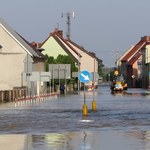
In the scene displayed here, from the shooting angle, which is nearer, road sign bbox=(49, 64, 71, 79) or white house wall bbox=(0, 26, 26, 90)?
road sign bbox=(49, 64, 71, 79)

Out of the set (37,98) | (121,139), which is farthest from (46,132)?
(37,98)

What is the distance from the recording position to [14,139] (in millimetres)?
20875

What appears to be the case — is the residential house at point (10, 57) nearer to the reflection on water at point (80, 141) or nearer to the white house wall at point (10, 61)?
the white house wall at point (10, 61)

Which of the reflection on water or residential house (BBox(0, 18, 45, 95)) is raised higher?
residential house (BBox(0, 18, 45, 95))

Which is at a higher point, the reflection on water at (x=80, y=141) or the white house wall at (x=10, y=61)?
the white house wall at (x=10, y=61)

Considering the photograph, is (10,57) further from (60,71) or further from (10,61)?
(60,71)

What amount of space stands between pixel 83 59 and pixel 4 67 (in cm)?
9085

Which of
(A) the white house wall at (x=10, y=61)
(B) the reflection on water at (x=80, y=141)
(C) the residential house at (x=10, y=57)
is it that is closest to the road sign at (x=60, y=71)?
(C) the residential house at (x=10, y=57)

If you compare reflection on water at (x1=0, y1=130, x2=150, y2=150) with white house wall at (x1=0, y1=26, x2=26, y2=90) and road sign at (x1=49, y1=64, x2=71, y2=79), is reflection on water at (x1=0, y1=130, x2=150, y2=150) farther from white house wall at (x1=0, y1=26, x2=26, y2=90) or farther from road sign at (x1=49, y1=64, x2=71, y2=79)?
white house wall at (x1=0, y1=26, x2=26, y2=90)

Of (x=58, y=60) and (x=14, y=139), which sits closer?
(x=14, y=139)

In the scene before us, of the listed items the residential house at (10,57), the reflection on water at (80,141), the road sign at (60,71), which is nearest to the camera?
the reflection on water at (80,141)

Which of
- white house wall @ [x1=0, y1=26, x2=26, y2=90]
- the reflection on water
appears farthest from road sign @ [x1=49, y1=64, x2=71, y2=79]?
the reflection on water

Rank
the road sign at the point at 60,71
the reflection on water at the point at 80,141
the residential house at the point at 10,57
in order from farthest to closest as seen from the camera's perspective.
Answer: the residential house at the point at 10,57 → the road sign at the point at 60,71 → the reflection on water at the point at 80,141

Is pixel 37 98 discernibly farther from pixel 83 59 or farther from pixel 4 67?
pixel 83 59
